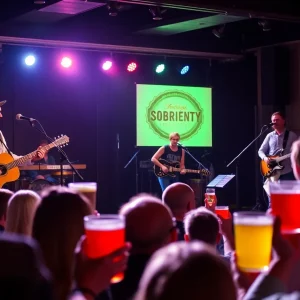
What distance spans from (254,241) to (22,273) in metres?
0.89

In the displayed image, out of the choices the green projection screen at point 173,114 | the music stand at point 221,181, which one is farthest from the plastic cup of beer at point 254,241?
the green projection screen at point 173,114

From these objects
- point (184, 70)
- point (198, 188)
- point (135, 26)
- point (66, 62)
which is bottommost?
point (198, 188)

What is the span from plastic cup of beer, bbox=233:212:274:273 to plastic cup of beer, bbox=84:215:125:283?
336mm

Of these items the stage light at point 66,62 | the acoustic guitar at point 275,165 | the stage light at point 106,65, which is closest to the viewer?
the acoustic guitar at point 275,165

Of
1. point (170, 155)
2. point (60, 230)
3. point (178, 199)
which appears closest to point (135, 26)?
point (170, 155)

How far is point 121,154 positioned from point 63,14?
293cm

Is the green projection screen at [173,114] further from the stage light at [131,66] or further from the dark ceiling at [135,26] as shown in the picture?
the dark ceiling at [135,26]

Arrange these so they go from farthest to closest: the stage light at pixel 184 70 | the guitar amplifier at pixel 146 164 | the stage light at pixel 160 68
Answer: the stage light at pixel 184 70
the stage light at pixel 160 68
the guitar amplifier at pixel 146 164

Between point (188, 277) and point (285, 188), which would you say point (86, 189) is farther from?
point (188, 277)

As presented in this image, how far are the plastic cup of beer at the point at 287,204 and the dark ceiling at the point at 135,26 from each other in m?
6.60

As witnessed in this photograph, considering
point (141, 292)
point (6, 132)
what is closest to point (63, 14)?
point (6, 132)

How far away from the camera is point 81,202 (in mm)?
1815

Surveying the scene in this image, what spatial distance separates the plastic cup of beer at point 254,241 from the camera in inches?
64.2

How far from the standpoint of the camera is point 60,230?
1.74m
